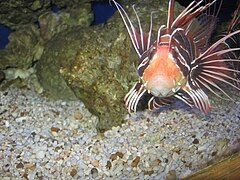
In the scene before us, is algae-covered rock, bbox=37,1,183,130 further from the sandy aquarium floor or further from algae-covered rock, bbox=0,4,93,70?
algae-covered rock, bbox=0,4,93,70

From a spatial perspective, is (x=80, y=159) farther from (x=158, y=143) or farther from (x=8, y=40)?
(x=8, y=40)

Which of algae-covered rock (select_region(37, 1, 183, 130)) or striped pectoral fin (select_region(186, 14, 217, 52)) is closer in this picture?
striped pectoral fin (select_region(186, 14, 217, 52))

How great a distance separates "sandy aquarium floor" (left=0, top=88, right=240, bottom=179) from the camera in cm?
326

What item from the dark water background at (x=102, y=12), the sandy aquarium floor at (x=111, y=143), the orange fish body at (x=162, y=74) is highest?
the orange fish body at (x=162, y=74)

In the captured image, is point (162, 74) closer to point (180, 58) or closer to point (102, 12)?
point (180, 58)

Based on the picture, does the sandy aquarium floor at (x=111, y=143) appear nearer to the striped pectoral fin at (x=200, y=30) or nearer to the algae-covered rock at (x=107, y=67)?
the algae-covered rock at (x=107, y=67)

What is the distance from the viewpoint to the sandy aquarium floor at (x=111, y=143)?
326cm

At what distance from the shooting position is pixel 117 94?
3844 mm

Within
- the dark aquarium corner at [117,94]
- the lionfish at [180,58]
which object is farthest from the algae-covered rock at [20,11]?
the lionfish at [180,58]

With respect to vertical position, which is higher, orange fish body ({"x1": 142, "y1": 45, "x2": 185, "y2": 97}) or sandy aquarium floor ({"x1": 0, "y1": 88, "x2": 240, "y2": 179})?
orange fish body ({"x1": 142, "y1": 45, "x2": 185, "y2": 97})

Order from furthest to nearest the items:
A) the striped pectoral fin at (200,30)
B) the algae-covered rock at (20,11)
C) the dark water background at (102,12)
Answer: the dark water background at (102,12) → the algae-covered rock at (20,11) → the striped pectoral fin at (200,30)

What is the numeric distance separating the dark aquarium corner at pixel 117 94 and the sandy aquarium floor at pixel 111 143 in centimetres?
1

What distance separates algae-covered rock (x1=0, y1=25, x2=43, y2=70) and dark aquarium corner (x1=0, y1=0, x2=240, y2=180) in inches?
0.6

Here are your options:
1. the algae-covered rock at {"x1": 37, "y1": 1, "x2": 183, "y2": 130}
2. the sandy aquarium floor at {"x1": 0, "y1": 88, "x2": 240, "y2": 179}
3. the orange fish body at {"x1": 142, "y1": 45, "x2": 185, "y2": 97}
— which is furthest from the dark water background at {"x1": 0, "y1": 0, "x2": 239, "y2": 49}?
the orange fish body at {"x1": 142, "y1": 45, "x2": 185, "y2": 97}
